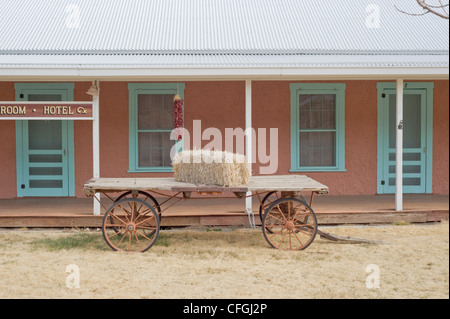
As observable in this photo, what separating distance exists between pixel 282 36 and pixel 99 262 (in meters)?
6.71

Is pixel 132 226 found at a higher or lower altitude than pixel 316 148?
lower

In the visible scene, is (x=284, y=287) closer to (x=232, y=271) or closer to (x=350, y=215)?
(x=232, y=271)

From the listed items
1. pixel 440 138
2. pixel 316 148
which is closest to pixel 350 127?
pixel 316 148

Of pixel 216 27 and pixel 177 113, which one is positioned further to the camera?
pixel 216 27

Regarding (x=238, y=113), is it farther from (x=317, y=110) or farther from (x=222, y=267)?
(x=222, y=267)

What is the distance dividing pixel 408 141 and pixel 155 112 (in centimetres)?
528

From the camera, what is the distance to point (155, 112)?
10516mm

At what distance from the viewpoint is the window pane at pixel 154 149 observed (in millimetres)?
10531

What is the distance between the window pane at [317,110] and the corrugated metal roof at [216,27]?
954mm

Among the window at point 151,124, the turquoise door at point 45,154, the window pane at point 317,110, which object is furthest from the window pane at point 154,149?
the window pane at point 317,110

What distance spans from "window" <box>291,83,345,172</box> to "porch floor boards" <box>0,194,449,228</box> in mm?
1280

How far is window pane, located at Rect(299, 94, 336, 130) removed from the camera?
10711mm

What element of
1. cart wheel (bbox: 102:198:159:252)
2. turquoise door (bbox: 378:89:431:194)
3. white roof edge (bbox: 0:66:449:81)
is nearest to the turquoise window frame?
turquoise door (bbox: 378:89:431:194)

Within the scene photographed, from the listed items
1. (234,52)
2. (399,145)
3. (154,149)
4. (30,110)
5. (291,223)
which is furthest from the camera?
(154,149)
